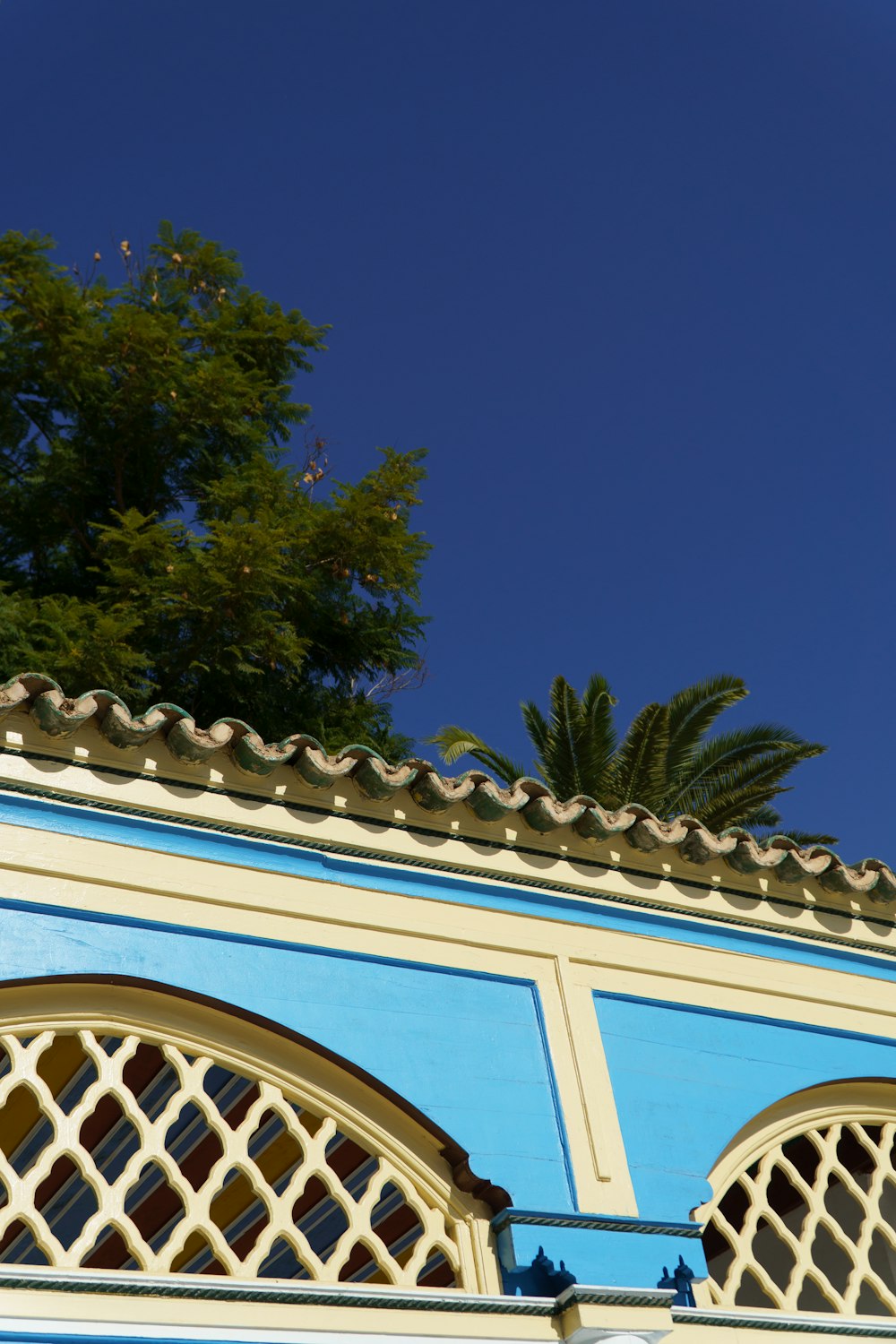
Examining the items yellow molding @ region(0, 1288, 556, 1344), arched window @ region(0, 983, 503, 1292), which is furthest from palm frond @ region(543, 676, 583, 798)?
yellow molding @ region(0, 1288, 556, 1344)

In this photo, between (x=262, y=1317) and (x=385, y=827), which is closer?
(x=262, y=1317)

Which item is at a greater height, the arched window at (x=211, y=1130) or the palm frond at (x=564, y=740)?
the palm frond at (x=564, y=740)

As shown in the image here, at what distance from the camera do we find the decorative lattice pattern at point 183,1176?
3.74 meters

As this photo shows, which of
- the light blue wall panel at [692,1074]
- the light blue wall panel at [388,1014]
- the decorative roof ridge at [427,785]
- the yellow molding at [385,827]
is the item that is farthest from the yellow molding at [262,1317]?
the decorative roof ridge at [427,785]

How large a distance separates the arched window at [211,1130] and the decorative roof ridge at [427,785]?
81cm

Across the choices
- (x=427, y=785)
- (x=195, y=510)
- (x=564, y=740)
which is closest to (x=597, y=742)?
(x=564, y=740)

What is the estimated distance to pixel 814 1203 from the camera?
474 cm

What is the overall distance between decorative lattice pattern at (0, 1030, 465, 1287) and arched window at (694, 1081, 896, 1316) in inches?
39.5

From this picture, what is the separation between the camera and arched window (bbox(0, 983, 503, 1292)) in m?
3.75

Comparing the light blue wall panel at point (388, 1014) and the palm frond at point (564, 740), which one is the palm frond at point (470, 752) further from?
the light blue wall panel at point (388, 1014)

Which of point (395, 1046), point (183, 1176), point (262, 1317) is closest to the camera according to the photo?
point (262, 1317)

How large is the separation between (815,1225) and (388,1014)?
168 cm

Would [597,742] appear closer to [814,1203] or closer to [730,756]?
[730,756]

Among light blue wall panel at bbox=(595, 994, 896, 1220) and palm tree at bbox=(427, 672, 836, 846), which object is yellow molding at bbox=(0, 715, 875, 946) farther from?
palm tree at bbox=(427, 672, 836, 846)
